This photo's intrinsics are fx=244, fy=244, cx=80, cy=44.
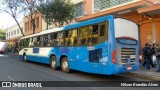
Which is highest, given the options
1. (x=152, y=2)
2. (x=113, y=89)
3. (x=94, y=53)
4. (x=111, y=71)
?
(x=152, y=2)

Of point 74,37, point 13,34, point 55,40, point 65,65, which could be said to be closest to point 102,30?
point 74,37

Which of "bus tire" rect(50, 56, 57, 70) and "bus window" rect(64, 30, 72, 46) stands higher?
"bus window" rect(64, 30, 72, 46)

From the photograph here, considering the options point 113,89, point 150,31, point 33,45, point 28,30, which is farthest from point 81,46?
point 28,30

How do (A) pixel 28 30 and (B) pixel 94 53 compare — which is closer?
(B) pixel 94 53

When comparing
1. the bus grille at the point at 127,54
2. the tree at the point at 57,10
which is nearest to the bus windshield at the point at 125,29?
the bus grille at the point at 127,54

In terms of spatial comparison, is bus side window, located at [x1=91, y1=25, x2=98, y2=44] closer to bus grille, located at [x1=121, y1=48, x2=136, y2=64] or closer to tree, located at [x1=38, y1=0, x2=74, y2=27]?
bus grille, located at [x1=121, y1=48, x2=136, y2=64]

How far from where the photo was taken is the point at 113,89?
9.43 metres

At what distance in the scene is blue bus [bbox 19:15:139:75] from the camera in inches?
413

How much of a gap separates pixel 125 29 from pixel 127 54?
1.14 meters

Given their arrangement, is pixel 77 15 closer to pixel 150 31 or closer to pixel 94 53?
pixel 150 31

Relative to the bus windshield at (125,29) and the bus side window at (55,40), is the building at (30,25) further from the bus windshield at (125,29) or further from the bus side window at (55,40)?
the bus windshield at (125,29)

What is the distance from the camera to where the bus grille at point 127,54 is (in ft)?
35.4

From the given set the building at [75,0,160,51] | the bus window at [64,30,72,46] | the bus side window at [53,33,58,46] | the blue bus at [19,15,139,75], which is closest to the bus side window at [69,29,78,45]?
the blue bus at [19,15,139,75]

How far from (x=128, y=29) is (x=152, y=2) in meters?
5.78
